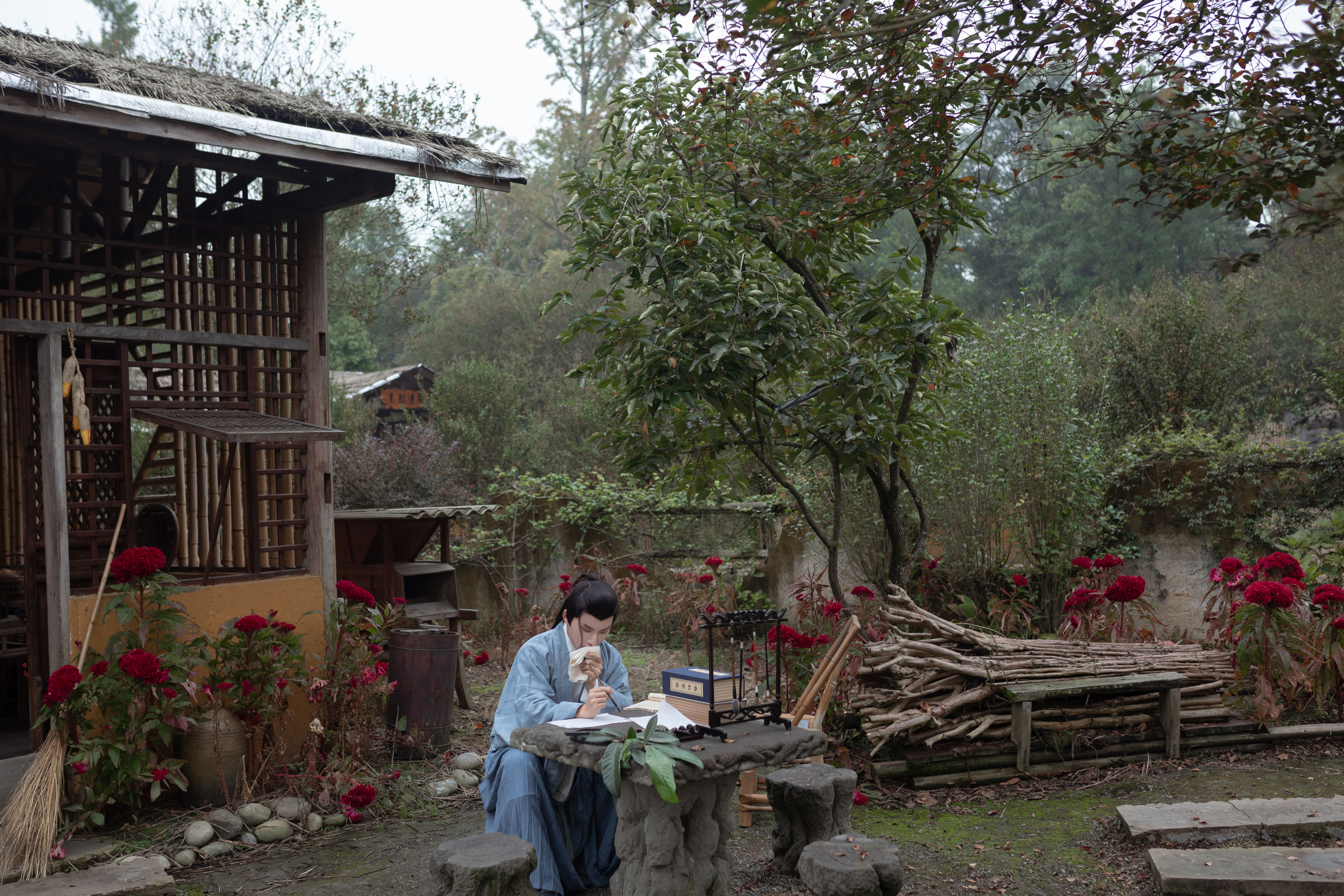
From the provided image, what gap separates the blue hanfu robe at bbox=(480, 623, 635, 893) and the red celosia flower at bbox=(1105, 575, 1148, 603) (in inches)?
128

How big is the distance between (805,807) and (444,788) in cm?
236

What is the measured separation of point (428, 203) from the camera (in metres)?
6.29

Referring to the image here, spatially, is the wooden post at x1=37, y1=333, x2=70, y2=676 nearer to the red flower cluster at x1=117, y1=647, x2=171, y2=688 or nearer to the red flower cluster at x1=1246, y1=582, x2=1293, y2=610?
the red flower cluster at x1=117, y1=647, x2=171, y2=688

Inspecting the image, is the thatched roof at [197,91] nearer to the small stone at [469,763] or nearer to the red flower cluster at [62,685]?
the red flower cluster at [62,685]

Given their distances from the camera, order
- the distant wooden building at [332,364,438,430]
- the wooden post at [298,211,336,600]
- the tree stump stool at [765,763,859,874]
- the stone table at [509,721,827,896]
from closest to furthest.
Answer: the stone table at [509,721,827,896] → the tree stump stool at [765,763,859,874] → the wooden post at [298,211,336,600] → the distant wooden building at [332,364,438,430]

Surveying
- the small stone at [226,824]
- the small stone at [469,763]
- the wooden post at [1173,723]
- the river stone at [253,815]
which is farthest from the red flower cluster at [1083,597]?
the small stone at [226,824]

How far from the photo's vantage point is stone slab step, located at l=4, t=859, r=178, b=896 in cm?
416

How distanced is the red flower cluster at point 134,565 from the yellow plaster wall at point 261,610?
38 cm

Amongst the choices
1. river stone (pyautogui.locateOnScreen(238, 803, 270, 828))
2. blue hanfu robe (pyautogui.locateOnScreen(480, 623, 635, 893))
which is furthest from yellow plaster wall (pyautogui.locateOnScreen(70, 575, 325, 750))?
blue hanfu robe (pyautogui.locateOnScreen(480, 623, 635, 893))

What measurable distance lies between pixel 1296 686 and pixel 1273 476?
315 centimetres

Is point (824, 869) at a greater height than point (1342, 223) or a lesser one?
lesser

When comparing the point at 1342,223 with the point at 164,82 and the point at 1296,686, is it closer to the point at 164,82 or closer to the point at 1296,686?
the point at 1296,686

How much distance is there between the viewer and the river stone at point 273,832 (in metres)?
5.00

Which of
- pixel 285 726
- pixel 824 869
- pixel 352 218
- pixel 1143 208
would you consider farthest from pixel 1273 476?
pixel 1143 208
